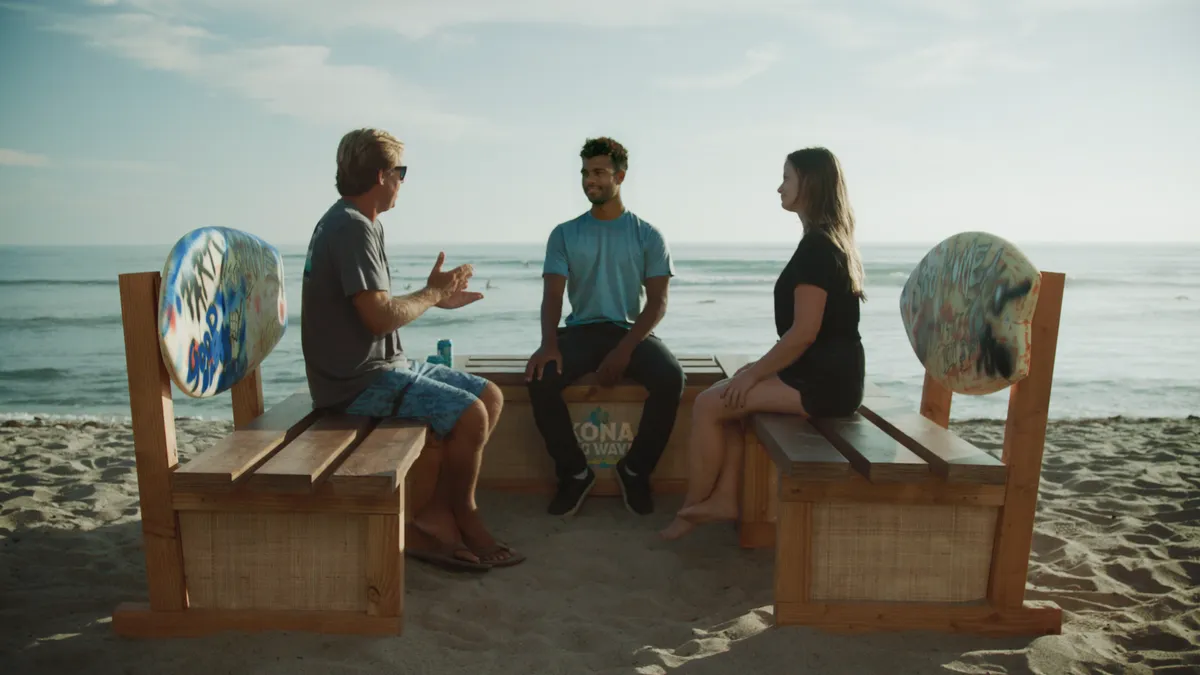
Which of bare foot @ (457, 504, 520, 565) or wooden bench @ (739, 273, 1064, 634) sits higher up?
wooden bench @ (739, 273, 1064, 634)

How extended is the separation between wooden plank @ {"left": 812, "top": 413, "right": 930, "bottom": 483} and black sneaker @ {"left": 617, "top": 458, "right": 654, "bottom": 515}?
43.4 inches

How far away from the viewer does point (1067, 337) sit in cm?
1406

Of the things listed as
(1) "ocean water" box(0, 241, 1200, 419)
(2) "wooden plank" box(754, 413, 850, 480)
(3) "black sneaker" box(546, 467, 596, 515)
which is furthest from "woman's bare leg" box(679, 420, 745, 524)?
(1) "ocean water" box(0, 241, 1200, 419)

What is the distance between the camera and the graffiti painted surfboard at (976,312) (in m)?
2.80

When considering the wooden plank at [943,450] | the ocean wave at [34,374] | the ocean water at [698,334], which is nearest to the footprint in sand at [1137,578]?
the wooden plank at [943,450]

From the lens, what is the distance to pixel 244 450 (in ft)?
9.68

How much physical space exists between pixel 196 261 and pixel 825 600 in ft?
7.78

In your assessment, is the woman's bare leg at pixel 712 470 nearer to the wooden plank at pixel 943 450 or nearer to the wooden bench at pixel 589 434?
the wooden plank at pixel 943 450

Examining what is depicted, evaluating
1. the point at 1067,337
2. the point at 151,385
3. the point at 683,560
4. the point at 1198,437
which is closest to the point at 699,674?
the point at 683,560

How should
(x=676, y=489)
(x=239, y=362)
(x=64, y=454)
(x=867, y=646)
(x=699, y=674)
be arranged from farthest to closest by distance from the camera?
(x=64, y=454) → (x=676, y=489) → (x=239, y=362) → (x=867, y=646) → (x=699, y=674)

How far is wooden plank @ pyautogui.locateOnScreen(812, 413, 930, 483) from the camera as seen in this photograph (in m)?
2.82

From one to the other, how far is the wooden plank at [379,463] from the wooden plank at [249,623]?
44cm

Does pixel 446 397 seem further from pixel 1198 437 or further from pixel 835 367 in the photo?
pixel 1198 437

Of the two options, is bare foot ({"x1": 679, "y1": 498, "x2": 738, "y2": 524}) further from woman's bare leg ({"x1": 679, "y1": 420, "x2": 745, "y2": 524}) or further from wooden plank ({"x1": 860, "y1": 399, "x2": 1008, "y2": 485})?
wooden plank ({"x1": 860, "y1": 399, "x2": 1008, "y2": 485})
